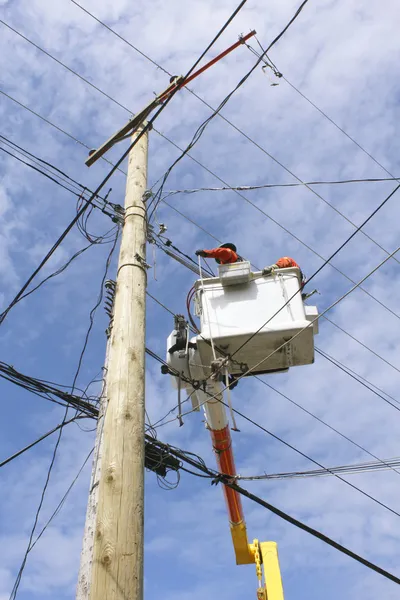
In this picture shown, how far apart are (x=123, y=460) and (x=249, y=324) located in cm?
264

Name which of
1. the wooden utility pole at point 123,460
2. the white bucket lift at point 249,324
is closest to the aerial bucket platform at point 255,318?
the white bucket lift at point 249,324

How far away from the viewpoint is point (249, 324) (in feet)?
18.0

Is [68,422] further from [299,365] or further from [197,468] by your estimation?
[299,365]

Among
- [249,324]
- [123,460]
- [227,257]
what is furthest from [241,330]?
[123,460]

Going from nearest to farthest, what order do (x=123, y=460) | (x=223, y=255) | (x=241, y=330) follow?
(x=123, y=460) → (x=241, y=330) → (x=223, y=255)

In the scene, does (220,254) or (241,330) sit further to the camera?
(220,254)

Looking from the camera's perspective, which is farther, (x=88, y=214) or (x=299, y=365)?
(x=88, y=214)

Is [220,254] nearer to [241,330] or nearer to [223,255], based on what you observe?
[223,255]

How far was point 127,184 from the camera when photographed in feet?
18.9

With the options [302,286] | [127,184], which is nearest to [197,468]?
[302,286]

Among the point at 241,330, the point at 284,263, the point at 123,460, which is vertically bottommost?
the point at 123,460

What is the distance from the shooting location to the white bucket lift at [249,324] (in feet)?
17.7

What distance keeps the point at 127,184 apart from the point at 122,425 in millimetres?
3185

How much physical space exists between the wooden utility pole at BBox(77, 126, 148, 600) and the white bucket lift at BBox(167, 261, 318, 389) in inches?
47.5
